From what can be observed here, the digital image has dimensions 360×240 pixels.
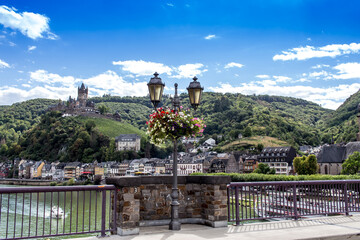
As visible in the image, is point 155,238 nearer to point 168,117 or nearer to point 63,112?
point 168,117

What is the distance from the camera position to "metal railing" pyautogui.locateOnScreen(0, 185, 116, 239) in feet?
24.8

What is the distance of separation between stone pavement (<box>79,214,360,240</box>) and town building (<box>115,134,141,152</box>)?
5945 inches

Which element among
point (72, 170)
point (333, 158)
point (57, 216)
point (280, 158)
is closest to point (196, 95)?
point (57, 216)

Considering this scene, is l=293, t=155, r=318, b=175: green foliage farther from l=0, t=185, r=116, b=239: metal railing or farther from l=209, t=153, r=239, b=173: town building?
l=0, t=185, r=116, b=239: metal railing

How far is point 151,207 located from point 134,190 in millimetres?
1326

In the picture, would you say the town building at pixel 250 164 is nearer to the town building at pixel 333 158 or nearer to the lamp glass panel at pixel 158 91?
the town building at pixel 333 158

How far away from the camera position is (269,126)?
574 feet

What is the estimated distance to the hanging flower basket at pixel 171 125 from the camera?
31.1ft

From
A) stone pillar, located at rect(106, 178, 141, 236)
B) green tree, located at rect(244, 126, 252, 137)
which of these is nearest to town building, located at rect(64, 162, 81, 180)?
green tree, located at rect(244, 126, 252, 137)

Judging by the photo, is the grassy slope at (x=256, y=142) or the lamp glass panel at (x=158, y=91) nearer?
the lamp glass panel at (x=158, y=91)

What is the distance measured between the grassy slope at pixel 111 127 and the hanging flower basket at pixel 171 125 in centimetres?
15811

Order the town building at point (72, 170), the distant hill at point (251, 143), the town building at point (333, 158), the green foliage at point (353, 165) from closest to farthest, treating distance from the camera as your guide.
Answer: the green foliage at point (353, 165), the town building at point (333, 158), the town building at point (72, 170), the distant hill at point (251, 143)

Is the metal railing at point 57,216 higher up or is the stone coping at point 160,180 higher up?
the stone coping at point 160,180

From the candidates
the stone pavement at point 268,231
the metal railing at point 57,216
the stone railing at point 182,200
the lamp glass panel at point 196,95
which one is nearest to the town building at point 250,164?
the metal railing at point 57,216
